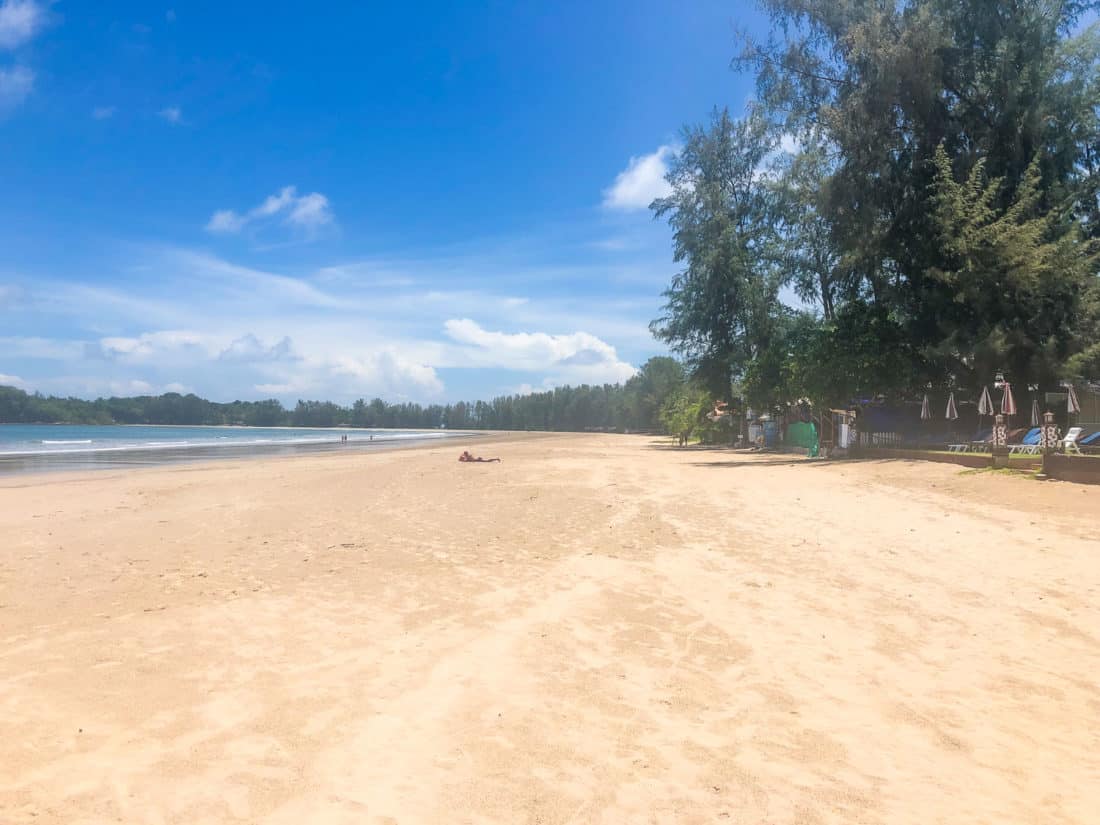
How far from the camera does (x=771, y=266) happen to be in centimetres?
3069

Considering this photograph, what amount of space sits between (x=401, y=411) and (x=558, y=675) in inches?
7743

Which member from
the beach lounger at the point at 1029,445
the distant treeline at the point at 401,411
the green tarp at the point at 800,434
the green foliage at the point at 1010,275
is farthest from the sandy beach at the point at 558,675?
the distant treeline at the point at 401,411

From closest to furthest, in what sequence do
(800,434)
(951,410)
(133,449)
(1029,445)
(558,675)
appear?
(558,675)
(1029,445)
(951,410)
(800,434)
(133,449)

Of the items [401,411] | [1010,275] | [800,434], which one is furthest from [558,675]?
[401,411]

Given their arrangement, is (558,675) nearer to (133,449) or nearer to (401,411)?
(133,449)

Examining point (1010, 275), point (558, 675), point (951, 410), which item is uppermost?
point (1010, 275)

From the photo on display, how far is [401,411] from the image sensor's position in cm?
19588

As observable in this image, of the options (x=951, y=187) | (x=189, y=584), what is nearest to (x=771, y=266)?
(x=951, y=187)

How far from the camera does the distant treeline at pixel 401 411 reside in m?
120

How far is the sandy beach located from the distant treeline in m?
92.6

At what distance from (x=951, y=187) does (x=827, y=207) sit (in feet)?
13.2

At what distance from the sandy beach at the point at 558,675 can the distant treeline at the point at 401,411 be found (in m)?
92.6

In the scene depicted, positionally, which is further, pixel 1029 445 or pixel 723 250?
pixel 723 250

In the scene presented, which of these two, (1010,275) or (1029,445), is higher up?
(1010,275)
